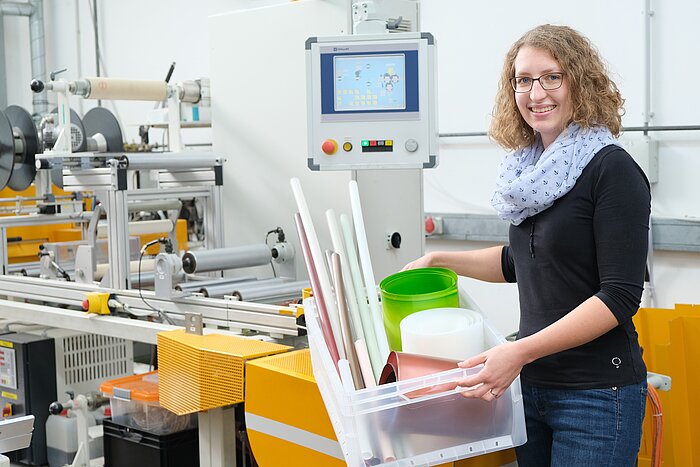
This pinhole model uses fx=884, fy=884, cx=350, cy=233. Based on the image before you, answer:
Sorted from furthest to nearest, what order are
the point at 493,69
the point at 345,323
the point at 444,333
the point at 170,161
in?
1. the point at 493,69
2. the point at 170,161
3. the point at 345,323
4. the point at 444,333

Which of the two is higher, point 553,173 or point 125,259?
point 553,173

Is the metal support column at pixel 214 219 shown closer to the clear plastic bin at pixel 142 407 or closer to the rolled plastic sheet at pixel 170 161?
the rolled plastic sheet at pixel 170 161

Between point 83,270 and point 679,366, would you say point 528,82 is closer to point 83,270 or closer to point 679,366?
point 679,366

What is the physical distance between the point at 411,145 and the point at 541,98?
37.6 inches

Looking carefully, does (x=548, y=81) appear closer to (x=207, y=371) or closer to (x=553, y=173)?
(x=553, y=173)

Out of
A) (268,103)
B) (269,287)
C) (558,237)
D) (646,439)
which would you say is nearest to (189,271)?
(269,287)

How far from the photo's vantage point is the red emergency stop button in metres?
2.37

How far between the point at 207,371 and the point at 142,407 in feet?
2.17

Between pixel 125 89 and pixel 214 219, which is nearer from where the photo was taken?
pixel 214 219

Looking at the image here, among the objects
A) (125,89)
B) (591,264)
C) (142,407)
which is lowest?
(142,407)

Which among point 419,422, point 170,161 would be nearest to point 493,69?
point 170,161

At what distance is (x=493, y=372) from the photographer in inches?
50.0

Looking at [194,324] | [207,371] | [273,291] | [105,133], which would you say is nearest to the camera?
[207,371]

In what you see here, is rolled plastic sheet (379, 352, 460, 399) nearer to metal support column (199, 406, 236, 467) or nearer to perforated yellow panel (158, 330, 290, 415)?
perforated yellow panel (158, 330, 290, 415)
